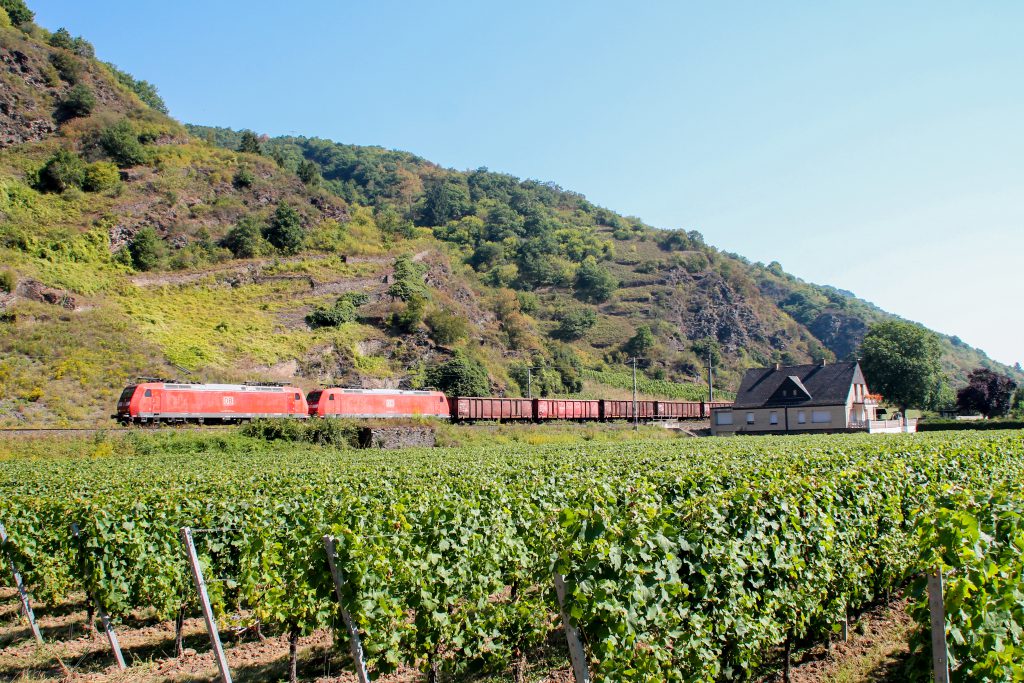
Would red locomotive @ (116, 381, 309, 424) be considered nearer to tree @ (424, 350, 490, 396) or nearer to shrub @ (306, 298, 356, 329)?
shrub @ (306, 298, 356, 329)

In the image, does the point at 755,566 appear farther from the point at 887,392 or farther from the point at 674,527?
the point at 887,392

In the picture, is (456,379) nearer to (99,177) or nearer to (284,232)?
(284,232)

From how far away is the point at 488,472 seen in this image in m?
15.6

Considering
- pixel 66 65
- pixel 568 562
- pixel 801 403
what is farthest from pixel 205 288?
pixel 568 562

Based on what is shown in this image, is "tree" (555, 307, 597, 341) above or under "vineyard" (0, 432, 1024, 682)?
above

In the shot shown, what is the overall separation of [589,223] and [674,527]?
17629 centimetres

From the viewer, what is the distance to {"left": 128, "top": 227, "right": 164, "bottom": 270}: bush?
58938 millimetres

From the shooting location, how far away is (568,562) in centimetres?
561

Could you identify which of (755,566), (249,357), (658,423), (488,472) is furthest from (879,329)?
(755,566)

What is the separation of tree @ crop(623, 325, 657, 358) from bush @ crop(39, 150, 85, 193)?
2887 inches

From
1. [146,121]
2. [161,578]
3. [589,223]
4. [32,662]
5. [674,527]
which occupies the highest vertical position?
[589,223]

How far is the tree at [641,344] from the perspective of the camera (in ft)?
340

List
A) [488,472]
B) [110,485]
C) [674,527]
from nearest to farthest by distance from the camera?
[674,527] → [110,485] → [488,472]

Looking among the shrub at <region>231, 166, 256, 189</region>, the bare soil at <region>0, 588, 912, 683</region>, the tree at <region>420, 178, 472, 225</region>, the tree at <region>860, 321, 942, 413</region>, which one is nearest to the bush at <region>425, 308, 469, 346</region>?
the shrub at <region>231, 166, 256, 189</region>
